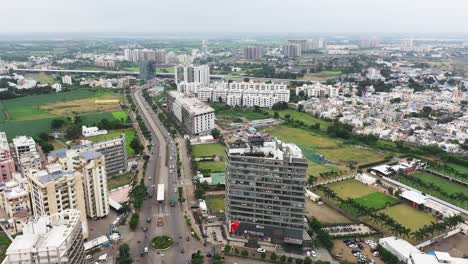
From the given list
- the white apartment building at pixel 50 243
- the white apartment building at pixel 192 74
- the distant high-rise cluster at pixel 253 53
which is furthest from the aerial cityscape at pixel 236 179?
the distant high-rise cluster at pixel 253 53

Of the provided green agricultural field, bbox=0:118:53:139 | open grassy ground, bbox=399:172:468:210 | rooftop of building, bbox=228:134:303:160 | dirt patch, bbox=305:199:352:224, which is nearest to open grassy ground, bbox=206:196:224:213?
rooftop of building, bbox=228:134:303:160

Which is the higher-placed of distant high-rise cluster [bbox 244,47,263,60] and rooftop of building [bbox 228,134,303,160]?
distant high-rise cluster [bbox 244,47,263,60]

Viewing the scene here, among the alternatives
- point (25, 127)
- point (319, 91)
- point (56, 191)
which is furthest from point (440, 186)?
point (25, 127)

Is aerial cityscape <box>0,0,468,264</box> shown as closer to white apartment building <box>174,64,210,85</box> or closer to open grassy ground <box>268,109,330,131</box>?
open grassy ground <box>268,109,330,131</box>

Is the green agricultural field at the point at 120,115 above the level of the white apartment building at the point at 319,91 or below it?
below

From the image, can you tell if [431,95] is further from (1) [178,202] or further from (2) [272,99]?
(1) [178,202]

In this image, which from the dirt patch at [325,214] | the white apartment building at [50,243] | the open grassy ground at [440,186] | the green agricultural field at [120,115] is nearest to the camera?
the white apartment building at [50,243]

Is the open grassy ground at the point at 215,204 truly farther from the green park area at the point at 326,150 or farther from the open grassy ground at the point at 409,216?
the open grassy ground at the point at 409,216

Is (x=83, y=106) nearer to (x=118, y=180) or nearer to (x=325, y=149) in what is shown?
(x=118, y=180)
